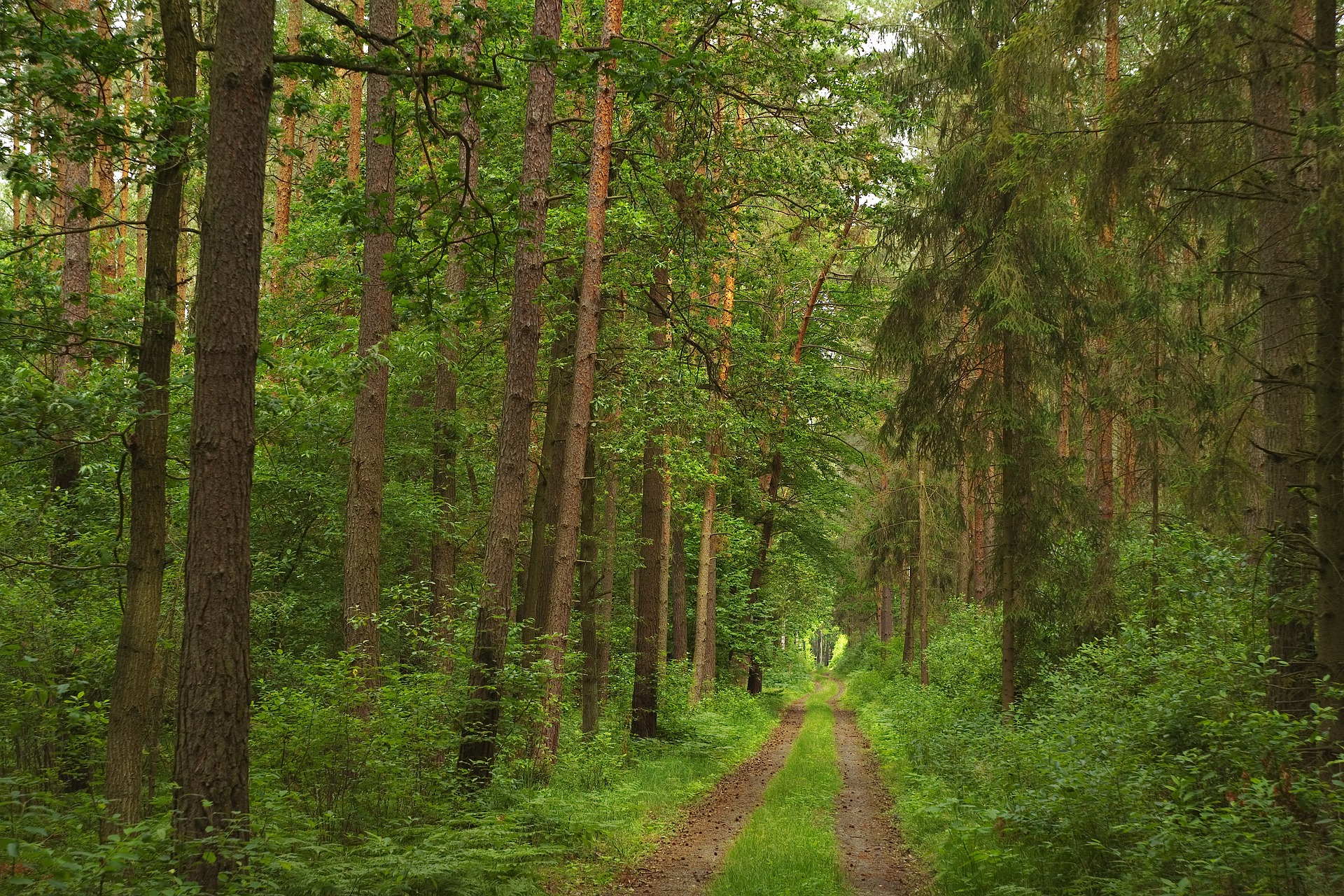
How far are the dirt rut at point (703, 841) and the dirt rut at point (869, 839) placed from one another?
1.27m

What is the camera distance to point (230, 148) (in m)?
4.98

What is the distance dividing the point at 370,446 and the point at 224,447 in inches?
215

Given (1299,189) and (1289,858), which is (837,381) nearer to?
(1299,189)

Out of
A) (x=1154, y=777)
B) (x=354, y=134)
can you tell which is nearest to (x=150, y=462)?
(x=1154, y=777)

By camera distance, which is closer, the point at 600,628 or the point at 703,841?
the point at 703,841

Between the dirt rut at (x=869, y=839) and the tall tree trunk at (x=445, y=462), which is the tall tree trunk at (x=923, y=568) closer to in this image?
the dirt rut at (x=869, y=839)

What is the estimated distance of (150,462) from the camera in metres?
6.34

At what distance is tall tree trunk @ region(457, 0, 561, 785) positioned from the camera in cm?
865

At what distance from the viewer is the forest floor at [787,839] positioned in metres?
8.02

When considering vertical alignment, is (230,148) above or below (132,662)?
above

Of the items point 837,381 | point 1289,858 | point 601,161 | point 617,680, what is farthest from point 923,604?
point 1289,858

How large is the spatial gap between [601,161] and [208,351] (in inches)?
284

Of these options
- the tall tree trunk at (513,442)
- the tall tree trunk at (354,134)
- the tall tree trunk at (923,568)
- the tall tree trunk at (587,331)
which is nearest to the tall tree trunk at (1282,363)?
the tall tree trunk at (513,442)

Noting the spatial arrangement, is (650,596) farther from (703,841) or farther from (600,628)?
(703,841)
